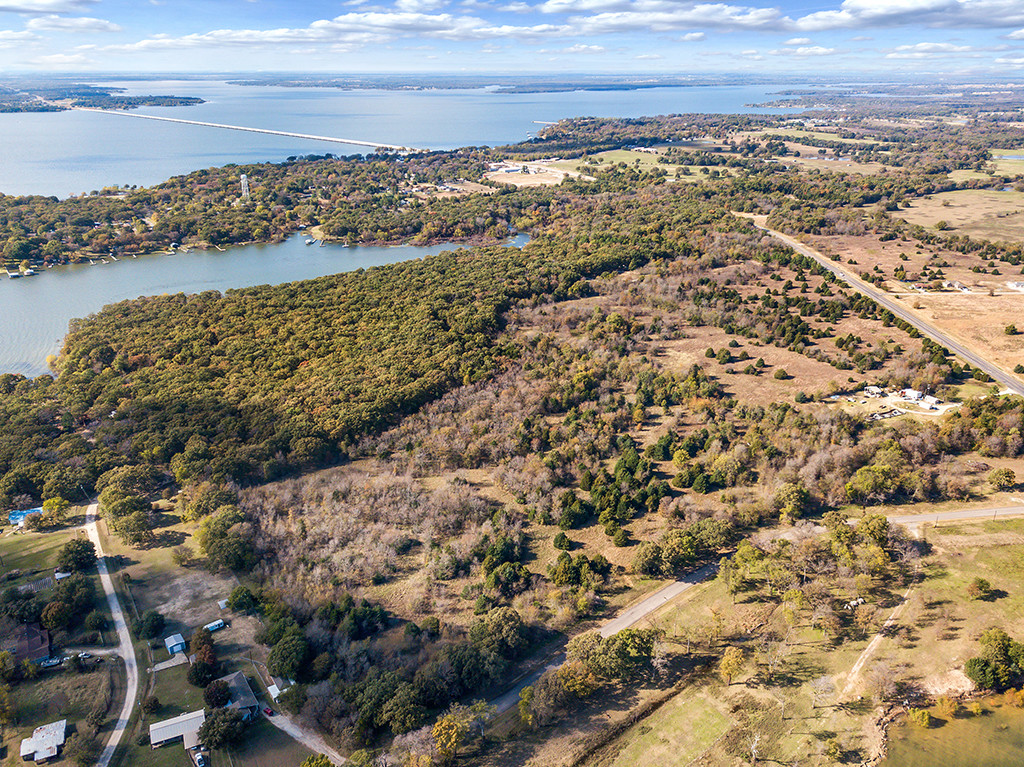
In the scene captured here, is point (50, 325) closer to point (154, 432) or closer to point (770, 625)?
point (154, 432)

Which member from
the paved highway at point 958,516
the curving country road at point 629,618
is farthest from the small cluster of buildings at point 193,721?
the paved highway at point 958,516

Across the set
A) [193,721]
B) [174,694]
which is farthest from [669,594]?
[174,694]

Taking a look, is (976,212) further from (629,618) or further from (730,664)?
(730,664)

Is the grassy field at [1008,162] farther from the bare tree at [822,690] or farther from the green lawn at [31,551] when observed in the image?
the green lawn at [31,551]

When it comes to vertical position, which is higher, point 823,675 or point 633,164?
point 633,164

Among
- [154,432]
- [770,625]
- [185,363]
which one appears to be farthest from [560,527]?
[185,363]

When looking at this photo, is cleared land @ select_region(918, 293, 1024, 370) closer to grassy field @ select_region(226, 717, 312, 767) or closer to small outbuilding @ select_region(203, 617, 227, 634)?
grassy field @ select_region(226, 717, 312, 767)
